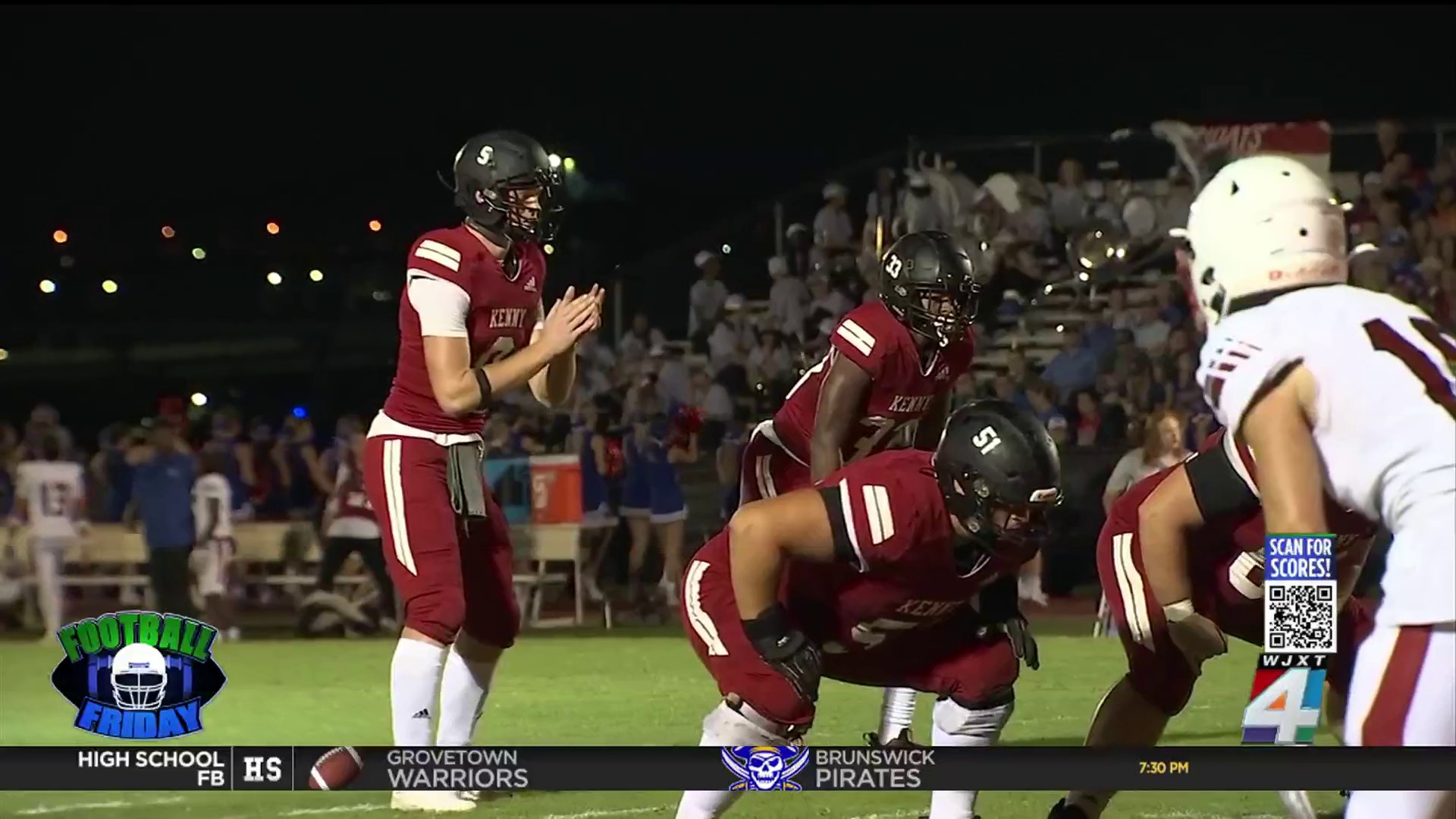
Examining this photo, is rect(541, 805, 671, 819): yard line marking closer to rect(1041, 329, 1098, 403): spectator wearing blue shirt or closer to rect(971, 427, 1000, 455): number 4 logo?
rect(971, 427, 1000, 455): number 4 logo

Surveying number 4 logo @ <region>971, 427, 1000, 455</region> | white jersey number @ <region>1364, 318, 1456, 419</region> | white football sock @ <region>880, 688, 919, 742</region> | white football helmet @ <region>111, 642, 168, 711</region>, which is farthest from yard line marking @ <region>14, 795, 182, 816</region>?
white jersey number @ <region>1364, 318, 1456, 419</region>

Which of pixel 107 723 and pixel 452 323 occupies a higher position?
pixel 452 323

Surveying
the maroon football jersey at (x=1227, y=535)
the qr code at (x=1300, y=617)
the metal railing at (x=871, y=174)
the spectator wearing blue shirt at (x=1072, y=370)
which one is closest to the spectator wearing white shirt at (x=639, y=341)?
the metal railing at (x=871, y=174)

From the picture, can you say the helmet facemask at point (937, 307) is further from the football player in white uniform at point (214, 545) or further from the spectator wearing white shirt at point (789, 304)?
the spectator wearing white shirt at point (789, 304)

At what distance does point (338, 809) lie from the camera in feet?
20.6

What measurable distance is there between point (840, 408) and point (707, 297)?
1145 cm

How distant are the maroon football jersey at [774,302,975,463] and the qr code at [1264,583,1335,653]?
3.14m

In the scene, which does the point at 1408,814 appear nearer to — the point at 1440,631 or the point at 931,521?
the point at 1440,631

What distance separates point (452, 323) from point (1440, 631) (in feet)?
11.4

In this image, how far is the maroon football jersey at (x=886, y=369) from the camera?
21.8 ft

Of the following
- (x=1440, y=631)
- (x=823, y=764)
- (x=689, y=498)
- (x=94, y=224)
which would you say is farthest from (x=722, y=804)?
(x=94, y=224)

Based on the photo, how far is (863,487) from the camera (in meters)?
4.78

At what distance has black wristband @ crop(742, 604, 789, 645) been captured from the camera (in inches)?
187

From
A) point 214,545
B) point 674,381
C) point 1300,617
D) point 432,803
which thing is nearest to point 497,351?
point 432,803
